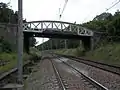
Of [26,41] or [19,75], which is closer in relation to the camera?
[19,75]

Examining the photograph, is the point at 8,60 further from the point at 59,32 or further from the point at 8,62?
the point at 59,32

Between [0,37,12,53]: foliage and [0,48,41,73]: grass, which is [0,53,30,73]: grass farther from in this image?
[0,37,12,53]: foliage

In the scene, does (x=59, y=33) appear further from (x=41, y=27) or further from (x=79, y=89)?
(x=79, y=89)

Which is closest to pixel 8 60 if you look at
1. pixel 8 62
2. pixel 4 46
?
pixel 8 62

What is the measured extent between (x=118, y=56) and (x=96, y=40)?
27973 mm

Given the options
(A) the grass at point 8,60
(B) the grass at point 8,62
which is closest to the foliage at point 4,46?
(A) the grass at point 8,60

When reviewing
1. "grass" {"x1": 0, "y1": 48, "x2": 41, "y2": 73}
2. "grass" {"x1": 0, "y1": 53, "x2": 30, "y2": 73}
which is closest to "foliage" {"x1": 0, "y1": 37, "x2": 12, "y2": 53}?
"grass" {"x1": 0, "y1": 48, "x2": 41, "y2": 73}

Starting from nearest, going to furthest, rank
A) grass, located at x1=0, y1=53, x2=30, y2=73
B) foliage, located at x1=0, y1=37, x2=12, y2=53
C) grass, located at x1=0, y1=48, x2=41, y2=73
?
grass, located at x1=0, y1=53, x2=30, y2=73 → grass, located at x1=0, y1=48, x2=41, y2=73 → foliage, located at x1=0, y1=37, x2=12, y2=53

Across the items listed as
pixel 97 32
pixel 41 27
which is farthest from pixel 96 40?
pixel 41 27

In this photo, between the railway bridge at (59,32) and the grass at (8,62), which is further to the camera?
the railway bridge at (59,32)

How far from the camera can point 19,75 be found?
15469 mm

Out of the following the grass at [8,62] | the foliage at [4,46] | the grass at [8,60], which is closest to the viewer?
the grass at [8,62]

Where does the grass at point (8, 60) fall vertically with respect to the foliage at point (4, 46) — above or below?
below

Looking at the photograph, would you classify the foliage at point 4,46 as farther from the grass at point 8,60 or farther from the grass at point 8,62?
the grass at point 8,62
